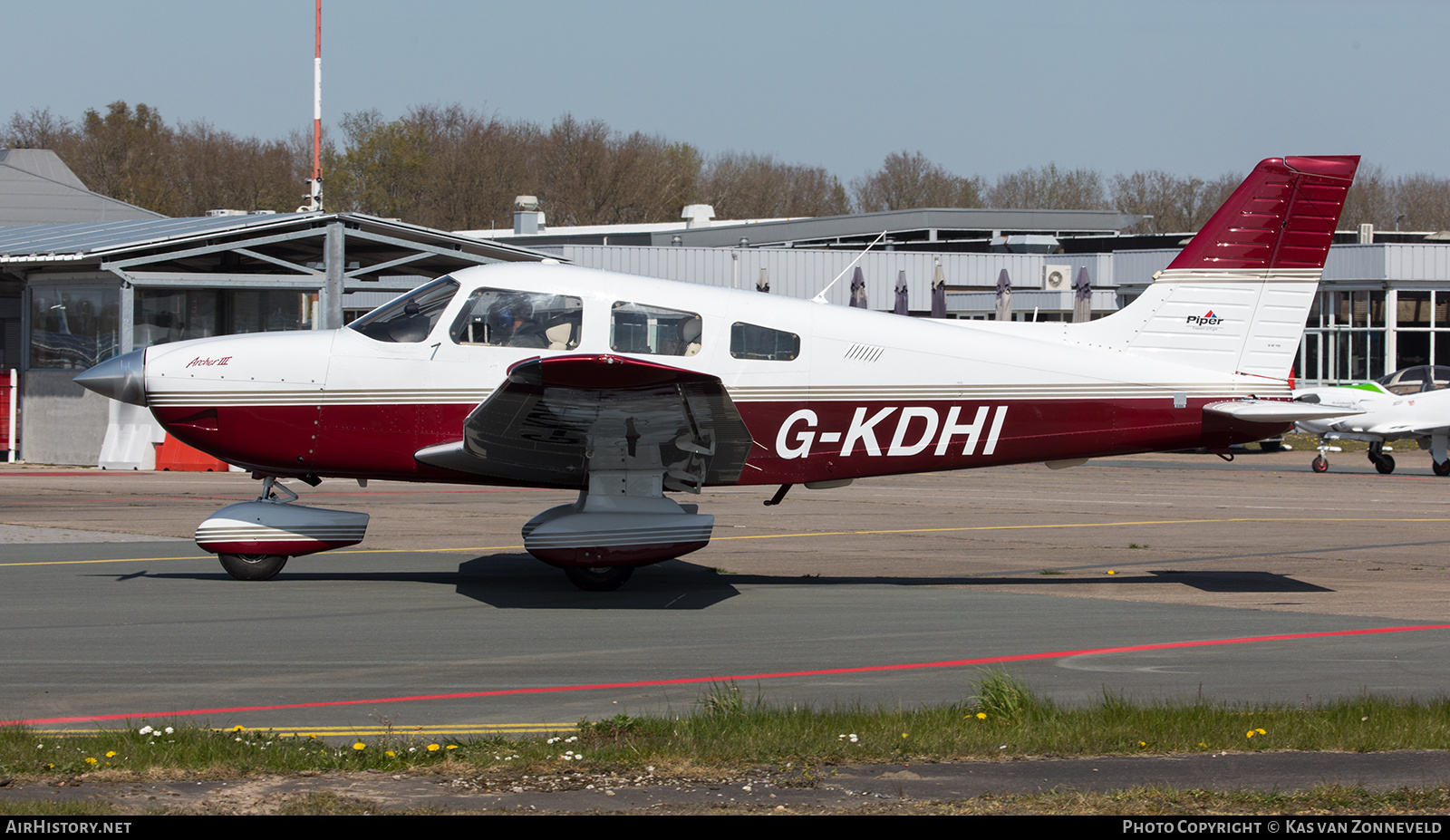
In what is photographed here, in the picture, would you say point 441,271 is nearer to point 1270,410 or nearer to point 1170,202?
point 1270,410

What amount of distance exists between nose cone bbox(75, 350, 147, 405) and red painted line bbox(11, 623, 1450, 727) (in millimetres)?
4434

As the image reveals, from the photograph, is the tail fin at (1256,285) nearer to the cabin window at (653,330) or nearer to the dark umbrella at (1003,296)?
the cabin window at (653,330)

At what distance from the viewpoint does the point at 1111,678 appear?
7.36 metres

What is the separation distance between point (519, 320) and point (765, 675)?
3.91 meters

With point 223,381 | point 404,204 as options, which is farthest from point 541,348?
point 404,204

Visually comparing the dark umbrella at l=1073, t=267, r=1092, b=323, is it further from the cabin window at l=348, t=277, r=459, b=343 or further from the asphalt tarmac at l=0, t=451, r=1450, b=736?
the cabin window at l=348, t=277, r=459, b=343

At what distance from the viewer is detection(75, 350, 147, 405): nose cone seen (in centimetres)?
995

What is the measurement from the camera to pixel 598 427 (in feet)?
31.7

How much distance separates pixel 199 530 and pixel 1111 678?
710 centimetres

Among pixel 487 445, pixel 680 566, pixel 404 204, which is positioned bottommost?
pixel 680 566

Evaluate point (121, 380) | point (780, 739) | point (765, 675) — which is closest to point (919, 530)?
point (765, 675)

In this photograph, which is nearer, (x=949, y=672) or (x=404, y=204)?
(x=949, y=672)

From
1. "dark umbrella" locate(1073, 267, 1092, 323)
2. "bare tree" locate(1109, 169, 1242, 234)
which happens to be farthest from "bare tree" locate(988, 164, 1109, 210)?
"dark umbrella" locate(1073, 267, 1092, 323)
